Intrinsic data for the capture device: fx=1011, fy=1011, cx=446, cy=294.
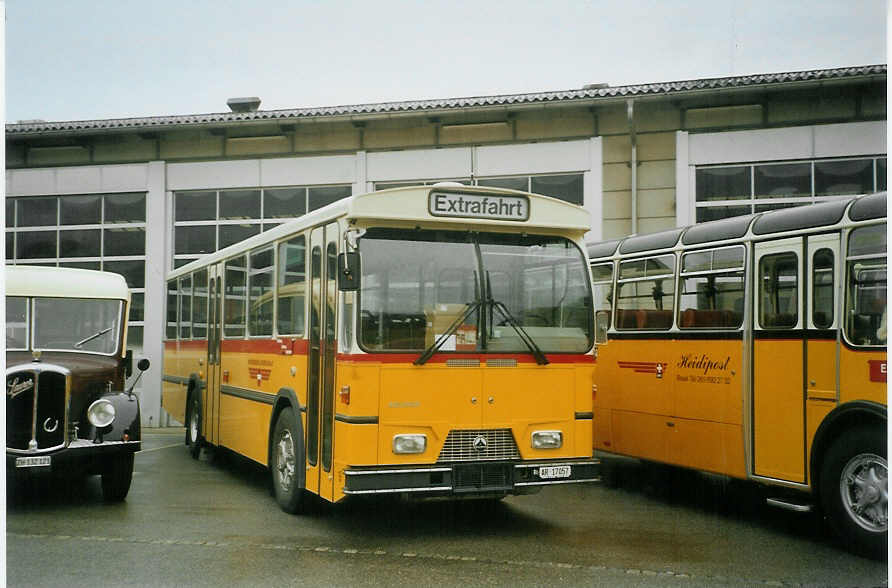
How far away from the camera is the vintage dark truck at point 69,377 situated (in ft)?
30.3

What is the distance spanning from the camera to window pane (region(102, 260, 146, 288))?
1691cm

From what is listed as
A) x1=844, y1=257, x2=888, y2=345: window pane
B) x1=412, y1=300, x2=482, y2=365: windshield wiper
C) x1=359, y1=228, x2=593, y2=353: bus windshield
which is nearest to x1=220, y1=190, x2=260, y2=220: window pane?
x1=359, y1=228, x2=593, y2=353: bus windshield

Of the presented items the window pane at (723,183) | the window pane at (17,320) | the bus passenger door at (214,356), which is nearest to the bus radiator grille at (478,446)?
the window pane at (17,320)

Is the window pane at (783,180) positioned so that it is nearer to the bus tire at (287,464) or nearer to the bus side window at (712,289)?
the bus side window at (712,289)

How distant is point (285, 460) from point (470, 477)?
223cm

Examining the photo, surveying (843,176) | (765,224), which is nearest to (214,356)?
(765,224)

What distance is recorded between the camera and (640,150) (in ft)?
54.8

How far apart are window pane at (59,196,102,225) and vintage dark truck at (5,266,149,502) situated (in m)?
4.46

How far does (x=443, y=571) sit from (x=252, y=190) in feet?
35.9

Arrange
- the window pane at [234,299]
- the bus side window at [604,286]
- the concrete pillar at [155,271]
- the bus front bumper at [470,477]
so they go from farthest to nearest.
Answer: the concrete pillar at [155,271], the bus side window at [604,286], the window pane at [234,299], the bus front bumper at [470,477]

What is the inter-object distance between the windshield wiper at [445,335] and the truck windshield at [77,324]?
4.37m

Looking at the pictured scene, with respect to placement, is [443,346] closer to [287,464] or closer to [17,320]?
[287,464]

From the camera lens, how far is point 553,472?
27.1ft

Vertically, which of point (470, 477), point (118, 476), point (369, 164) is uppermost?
point (369, 164)
